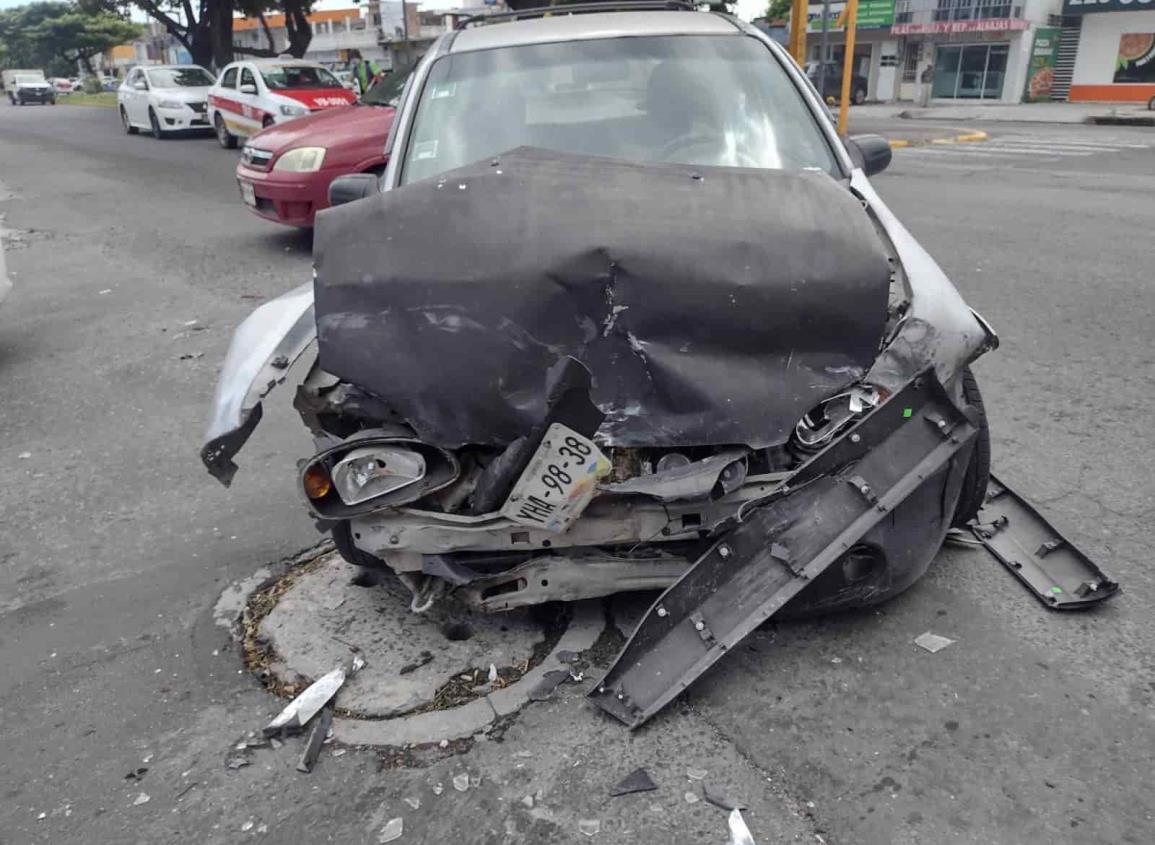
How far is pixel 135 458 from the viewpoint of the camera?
16.4 feet

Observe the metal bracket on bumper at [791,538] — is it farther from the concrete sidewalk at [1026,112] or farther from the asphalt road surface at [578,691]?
the concrete sidewalk at [1026,112]

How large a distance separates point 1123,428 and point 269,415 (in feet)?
15.4

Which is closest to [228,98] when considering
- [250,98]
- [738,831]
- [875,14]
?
[250,98]

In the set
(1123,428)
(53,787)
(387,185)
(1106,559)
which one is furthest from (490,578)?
(1123,428)

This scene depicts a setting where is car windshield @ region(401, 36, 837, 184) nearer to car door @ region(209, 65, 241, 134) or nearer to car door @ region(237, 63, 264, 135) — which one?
car door @ region(237, 63, 264, 135)

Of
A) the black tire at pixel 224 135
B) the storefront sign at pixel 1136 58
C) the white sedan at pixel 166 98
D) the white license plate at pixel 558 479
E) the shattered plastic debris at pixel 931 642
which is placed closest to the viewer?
the white license plate at pixel 558 479

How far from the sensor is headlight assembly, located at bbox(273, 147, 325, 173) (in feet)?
29.9

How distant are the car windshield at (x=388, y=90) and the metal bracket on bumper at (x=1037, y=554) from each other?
27.7 ft

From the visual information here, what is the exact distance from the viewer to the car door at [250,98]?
54.4ft

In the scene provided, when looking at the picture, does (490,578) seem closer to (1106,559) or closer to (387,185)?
(387,185)

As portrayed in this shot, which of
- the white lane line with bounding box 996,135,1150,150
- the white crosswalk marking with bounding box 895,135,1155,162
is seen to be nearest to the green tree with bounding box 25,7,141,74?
the white lane line with bounding box 996,135,1150,150

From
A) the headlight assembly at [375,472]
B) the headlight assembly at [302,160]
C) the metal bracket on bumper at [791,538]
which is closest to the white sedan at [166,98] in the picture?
the headlight assembly at [302,160]

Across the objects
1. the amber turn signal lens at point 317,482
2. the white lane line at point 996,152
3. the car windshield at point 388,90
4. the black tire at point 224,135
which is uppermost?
the car windshield at point 388,90

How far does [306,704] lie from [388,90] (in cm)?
→ 924
